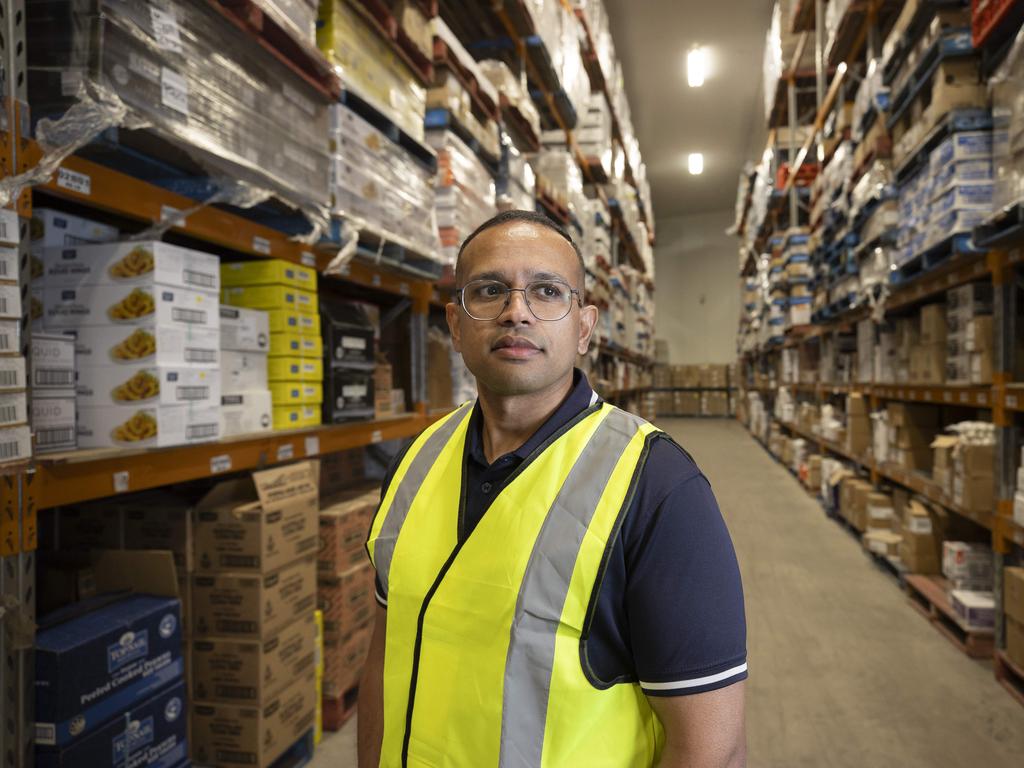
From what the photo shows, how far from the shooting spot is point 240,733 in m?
2.36

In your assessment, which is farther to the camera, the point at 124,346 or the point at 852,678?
the point at 852,678

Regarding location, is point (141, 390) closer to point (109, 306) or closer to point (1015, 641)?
point (109, 306)

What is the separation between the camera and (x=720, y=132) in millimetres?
14773

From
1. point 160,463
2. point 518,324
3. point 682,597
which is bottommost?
point 682,597

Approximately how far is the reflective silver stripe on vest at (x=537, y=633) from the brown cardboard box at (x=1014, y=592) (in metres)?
2.94

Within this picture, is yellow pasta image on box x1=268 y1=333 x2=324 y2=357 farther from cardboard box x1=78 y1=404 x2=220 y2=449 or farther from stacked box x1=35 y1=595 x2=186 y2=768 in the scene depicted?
stacked box x1=35 y1=595 x2=186 y2=768

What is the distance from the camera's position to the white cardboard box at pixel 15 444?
4.83ft

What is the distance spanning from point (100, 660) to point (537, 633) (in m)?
1.42

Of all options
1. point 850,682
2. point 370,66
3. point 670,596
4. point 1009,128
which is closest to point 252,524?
point 670,596

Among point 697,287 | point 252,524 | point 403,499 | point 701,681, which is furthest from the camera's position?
point 697,287

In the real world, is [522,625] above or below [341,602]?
above

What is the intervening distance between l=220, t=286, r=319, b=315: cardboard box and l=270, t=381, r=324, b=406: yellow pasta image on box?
0.30 metres

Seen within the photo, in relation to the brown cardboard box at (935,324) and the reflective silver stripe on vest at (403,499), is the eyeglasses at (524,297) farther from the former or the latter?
the brown cardboard box at (935,324)

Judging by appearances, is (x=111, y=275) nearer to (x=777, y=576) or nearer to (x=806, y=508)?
(x=777, y=576)
